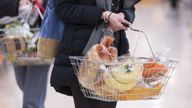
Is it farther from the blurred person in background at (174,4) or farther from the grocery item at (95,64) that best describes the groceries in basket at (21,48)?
the blurred person in background at (174,4)

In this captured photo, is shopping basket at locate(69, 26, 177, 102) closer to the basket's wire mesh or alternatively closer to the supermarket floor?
the basket's wire mesh

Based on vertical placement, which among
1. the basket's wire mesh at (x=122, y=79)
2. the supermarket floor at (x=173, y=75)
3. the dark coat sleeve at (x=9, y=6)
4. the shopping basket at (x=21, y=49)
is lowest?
the supermarket floor at (x=173, y=75)

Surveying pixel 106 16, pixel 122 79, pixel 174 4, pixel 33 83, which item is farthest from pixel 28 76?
pixel 174 4

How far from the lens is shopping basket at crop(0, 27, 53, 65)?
3545 millimetres

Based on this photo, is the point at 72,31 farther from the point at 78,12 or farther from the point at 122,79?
the point at 122,79

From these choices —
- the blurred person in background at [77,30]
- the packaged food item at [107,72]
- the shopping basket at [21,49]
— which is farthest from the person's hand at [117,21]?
the shopping basket at [21,49]

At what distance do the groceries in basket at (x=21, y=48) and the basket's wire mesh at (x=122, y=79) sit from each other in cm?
100

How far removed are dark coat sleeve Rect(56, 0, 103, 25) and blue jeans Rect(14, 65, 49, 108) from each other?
1.09m

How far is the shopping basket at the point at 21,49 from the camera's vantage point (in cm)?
354

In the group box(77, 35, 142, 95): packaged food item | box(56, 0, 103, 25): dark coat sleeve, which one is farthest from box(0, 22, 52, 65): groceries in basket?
box(77, 35, 142, 95): packaged food item

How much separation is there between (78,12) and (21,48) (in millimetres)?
1051

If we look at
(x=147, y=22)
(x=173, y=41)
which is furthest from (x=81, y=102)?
(x=147, y=22)

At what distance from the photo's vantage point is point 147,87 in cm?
251

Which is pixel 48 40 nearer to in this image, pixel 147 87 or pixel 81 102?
pixel 81 102
